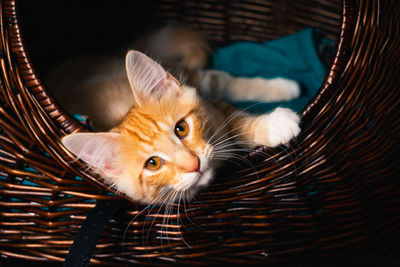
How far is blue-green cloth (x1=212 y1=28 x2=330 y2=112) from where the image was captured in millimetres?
1637

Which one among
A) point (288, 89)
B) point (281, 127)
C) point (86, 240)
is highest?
point (281, 127)

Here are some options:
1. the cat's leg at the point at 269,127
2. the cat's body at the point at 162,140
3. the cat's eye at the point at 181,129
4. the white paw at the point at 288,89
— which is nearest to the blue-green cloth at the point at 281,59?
the white paw at the point at 288,89

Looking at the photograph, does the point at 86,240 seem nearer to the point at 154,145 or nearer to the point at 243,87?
the point at 154,145

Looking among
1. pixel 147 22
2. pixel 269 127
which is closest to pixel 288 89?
pixel 269 127

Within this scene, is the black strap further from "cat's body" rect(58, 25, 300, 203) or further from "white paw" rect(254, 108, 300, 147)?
"white paw" rect(254, 108, 300, 147)

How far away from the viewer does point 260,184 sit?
2.92 ft

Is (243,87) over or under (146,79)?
under

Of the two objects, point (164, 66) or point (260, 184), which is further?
point (164, 66)

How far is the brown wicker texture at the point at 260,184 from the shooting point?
33.6 inches

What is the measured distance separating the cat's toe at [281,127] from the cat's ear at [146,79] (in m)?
0.32

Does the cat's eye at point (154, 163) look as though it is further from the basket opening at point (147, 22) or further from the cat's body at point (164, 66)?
the basket opening at point (147, 22)

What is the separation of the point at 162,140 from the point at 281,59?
111 centimetres

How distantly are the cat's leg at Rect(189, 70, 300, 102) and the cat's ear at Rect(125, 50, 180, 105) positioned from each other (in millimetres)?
402

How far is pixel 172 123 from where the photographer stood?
961mm
